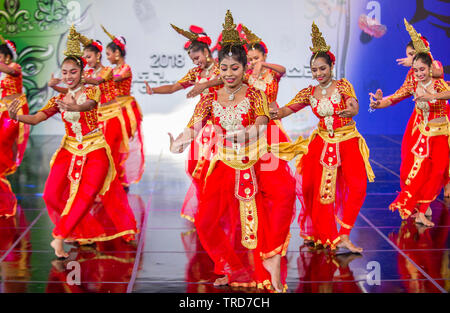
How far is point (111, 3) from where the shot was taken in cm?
1162

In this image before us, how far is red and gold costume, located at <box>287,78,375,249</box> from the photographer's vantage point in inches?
192

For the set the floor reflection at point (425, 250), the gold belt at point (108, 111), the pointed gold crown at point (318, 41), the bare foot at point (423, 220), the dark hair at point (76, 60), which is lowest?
the floor reflection at point (425, 250)

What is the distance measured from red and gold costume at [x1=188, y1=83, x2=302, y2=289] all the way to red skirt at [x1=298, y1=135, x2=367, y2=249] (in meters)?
0.94

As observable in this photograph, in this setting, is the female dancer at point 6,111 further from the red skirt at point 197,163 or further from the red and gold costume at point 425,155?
the red and gold costume at point 425,155

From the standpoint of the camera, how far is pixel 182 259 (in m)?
4.81

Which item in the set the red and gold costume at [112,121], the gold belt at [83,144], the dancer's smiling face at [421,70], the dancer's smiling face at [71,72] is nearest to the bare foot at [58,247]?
the gold belt at [83,144]

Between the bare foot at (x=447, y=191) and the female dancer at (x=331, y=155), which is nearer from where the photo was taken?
the female dancer at (x=331, y=155)

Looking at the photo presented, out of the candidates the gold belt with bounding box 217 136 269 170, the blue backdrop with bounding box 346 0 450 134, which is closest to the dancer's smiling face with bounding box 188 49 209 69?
the gold belt with bounding box 217 136 269 170

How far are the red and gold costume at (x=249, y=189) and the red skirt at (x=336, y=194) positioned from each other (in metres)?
0.94

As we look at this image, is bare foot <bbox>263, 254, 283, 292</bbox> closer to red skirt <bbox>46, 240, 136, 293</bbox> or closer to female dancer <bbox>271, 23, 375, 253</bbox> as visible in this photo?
red skirt <bbox>46, 240, 136, 293</bbox>

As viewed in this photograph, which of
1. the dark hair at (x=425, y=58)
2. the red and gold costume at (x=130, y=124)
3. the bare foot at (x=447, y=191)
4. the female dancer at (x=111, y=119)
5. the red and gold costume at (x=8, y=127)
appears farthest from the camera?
the red and gold costume at (x=130, y=124)

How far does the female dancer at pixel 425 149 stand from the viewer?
18.8 feet

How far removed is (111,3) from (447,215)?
7.45m
